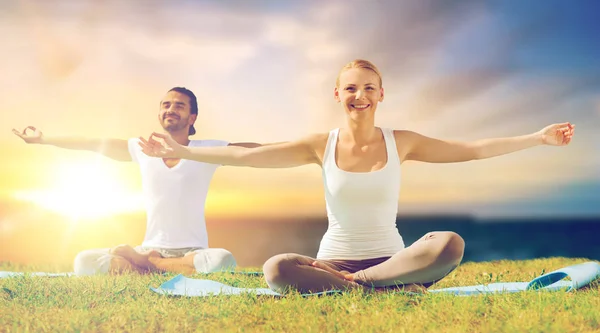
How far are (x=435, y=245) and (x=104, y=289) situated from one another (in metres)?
2.49

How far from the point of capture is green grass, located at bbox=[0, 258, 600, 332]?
353 centimetres

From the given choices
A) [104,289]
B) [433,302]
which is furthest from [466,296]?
[104,289]

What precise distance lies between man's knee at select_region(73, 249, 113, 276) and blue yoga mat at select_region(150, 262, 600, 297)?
1454mm

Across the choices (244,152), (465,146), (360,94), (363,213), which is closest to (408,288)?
(363,213)

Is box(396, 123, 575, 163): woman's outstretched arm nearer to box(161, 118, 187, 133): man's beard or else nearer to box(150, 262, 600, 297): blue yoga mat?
box(150, 262, 600, 297): blue yoga mat

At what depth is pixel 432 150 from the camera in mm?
4801

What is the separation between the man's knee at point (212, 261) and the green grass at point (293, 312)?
1.42 meters

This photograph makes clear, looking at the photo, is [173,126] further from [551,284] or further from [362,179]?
[551,284]

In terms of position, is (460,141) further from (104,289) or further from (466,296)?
(104,289)

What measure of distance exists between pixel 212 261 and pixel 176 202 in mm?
756

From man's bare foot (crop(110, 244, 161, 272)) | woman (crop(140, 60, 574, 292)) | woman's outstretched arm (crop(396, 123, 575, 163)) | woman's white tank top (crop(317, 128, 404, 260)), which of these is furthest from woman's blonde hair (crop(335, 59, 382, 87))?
man's bare foot (crop(110, 244, 161, 272))

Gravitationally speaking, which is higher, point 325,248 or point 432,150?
point 432,150

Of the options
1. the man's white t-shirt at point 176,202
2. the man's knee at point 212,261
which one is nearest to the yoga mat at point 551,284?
the man's knee at point 212,261

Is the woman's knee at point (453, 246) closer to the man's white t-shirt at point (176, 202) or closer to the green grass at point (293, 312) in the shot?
the green grass at point (293, 312)
